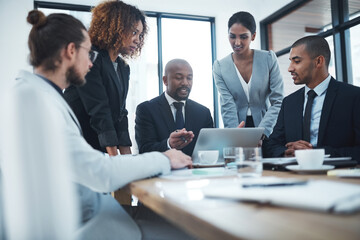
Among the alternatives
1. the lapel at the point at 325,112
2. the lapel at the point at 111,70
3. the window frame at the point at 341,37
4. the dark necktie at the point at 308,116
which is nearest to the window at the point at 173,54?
the window frame at the point at 341,37

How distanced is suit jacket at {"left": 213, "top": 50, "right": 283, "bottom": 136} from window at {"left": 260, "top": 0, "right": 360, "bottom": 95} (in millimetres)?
1971

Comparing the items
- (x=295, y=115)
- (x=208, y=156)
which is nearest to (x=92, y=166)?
(x=208, y=156)

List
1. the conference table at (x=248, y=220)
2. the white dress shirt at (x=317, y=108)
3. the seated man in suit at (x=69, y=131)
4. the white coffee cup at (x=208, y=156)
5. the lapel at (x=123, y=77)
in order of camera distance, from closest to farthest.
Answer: the conference table at (x=248, y=220)
the seated man in suit at (x=69, y=131)
the white coffee cup at (x=208, y=156)
the white dress shirt at (x=317, y=108)
the lapel at (x=123, y=77)

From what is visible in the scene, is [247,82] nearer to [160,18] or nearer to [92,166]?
[92,166]

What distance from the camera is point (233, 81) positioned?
9.76 feet

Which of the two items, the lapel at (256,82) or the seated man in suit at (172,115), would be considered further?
the lapel at (256,82)

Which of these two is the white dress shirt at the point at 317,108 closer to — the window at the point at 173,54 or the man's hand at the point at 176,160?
the man's hand at the point at 176,160

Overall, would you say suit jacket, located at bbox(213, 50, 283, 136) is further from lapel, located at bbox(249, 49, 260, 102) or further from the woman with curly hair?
the woman with curly hair

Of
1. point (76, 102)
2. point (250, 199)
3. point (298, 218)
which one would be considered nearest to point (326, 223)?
point (298, 218)

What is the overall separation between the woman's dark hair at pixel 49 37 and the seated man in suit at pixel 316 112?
120 centimetres

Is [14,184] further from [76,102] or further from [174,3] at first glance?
[174,3]

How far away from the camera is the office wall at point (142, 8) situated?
4609 millimetres

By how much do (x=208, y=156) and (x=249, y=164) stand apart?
531 millimetres

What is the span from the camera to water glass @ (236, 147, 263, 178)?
98 centimetres
